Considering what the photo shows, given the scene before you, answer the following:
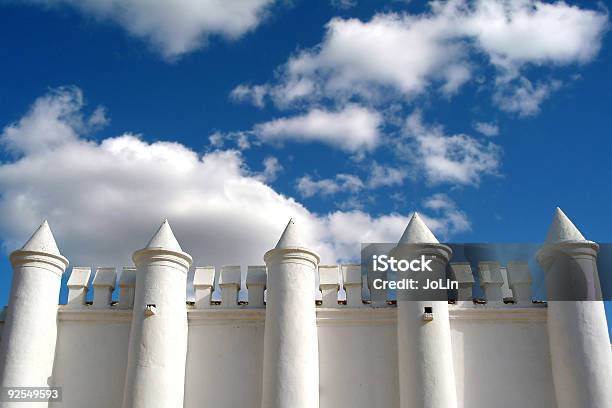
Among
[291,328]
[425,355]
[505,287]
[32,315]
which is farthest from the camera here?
[505,287]

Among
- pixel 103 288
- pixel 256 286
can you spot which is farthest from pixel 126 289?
pixel 256 286

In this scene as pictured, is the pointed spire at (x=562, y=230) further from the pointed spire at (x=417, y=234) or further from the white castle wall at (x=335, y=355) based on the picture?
the pointed spire at (x=417, y=234)

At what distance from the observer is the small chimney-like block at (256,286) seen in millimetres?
16297

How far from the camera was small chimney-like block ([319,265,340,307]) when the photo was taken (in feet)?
53.0

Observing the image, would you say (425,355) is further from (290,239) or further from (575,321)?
(290,239)

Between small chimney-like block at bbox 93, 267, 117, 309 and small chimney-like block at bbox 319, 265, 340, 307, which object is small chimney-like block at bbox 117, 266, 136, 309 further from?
small chimney-like block at bbox 319, 265, 340, 307

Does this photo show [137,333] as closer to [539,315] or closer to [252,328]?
[252,328]

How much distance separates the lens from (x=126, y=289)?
16.5 meters

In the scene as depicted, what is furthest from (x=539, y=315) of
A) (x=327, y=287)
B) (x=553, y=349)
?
(x=327, y=287)

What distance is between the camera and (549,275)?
1589 centimetres

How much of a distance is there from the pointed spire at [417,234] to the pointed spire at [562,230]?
2.78 meters

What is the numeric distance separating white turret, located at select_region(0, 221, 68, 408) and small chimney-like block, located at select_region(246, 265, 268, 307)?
452cm

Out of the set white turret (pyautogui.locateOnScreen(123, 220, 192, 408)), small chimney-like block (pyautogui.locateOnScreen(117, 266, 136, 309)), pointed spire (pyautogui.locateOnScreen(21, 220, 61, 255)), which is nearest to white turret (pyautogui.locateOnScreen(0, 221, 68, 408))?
pointed spire (pyautogui.locateOnScreen(21, 220, 61, 255))

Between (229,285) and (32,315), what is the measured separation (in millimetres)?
4527
